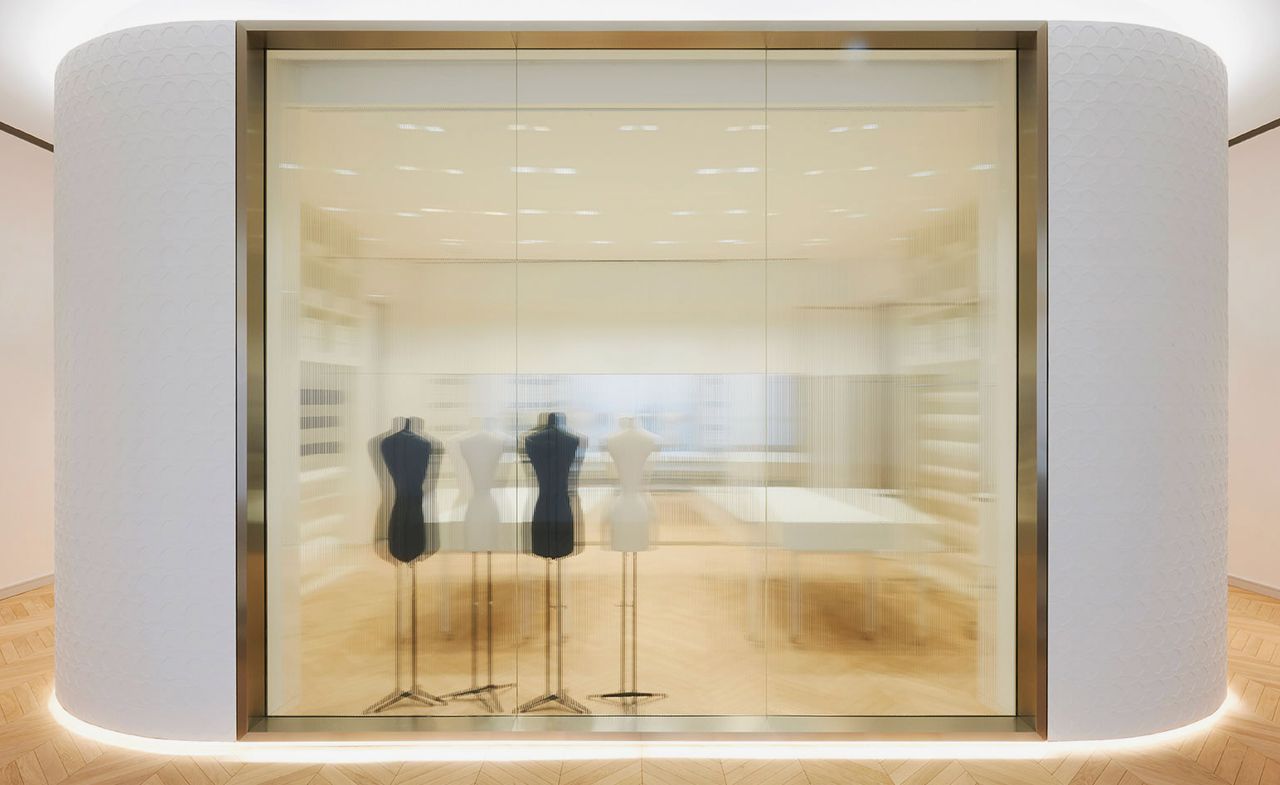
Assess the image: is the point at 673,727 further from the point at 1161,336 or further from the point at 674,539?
the point at 1161,336

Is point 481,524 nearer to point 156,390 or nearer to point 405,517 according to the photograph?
point 405,517

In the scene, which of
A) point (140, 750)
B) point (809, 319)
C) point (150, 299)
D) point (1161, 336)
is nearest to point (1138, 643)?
point (1161, 336)

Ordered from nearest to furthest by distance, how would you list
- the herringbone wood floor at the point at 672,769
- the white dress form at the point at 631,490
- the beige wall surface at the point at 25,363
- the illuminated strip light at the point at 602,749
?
the herringbone wood floor at the point at 672,769 → the illuminated strip light at the point at 602,749 → the white dress form at the point at 631,490 → the beige wall surface at the point at 25,363

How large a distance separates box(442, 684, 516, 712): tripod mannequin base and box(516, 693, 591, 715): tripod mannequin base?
3.8 inches

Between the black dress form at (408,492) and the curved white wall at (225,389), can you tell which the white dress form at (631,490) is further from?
the curved white wall at (225,389)

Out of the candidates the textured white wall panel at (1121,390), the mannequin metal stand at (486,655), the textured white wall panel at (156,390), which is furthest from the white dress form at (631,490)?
the textured white wall panel at (1121,390)

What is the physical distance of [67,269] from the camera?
107 inches

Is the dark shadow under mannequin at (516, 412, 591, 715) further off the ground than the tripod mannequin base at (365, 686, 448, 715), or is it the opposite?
the dark shadow under mannequin at (516, 412, 591, 715)

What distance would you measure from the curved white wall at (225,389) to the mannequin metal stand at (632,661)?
1.57m

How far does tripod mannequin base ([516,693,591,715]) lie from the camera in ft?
9.00

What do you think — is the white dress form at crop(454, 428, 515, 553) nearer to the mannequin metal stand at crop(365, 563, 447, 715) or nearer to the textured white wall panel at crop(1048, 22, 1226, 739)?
the mannequin metal stand at crop(365, 563, 447, 715)

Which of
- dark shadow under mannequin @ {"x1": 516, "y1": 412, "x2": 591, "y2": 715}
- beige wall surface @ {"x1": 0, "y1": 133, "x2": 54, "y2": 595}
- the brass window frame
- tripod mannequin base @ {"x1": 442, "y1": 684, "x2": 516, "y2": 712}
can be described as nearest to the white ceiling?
the brass window frame

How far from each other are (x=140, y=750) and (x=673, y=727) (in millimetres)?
2131

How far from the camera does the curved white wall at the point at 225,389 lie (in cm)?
260
